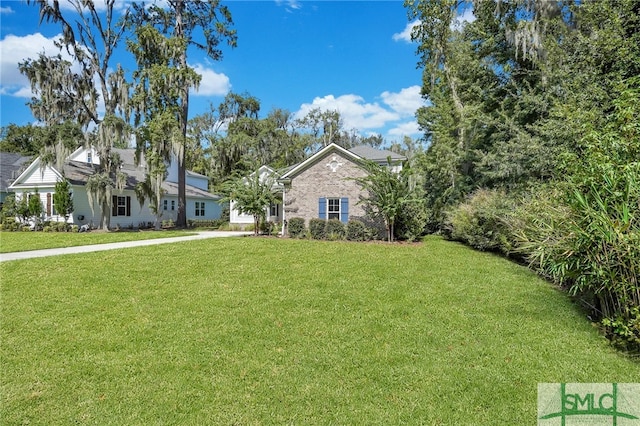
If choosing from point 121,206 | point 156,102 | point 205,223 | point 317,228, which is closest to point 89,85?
point 156,102

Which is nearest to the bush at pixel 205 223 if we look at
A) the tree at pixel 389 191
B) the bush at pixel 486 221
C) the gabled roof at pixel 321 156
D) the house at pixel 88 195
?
the house at pixel 88 195

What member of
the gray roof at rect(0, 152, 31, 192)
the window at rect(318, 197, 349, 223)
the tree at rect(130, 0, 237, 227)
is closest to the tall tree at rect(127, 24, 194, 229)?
the tree at rect(130, 0, 237, 227)

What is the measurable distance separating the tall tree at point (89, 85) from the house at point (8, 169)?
23.0 feet

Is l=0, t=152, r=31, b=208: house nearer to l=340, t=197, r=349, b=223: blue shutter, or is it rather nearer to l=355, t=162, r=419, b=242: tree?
l=340, t=197, r=349, b=223: blue shutter

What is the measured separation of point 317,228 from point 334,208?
1410 mm

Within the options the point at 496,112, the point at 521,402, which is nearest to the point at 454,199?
the point at 496,112

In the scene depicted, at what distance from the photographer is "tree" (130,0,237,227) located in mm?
22234

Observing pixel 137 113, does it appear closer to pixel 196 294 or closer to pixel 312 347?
pixel 196 294

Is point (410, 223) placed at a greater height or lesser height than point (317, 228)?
greater

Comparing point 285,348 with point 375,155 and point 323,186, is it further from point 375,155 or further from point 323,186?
point 375,155

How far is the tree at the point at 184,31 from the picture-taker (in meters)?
22.2

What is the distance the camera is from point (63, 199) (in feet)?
63.6

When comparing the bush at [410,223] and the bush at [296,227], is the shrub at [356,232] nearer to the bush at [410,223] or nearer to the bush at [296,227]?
the bush at [410,223]

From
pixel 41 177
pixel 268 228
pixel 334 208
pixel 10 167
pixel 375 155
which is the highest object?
pixel 10 167
